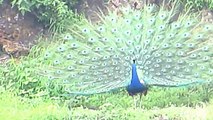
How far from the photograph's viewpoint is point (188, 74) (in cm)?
652

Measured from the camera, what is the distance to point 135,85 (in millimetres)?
6379

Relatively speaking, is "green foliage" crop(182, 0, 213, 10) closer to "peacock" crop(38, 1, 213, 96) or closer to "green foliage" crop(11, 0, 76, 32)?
"peacock" crop(38, 1, 213, 96)

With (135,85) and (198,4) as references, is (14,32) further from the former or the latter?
(198,4)

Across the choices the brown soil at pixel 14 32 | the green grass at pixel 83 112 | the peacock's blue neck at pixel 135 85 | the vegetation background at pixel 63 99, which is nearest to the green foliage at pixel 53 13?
the vegetation background at pixel 63 99

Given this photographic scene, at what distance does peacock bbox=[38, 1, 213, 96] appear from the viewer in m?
6.50

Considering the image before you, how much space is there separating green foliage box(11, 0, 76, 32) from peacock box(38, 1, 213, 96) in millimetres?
684

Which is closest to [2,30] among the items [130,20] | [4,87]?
[4,87]

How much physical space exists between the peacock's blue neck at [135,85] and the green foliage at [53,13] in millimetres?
1427

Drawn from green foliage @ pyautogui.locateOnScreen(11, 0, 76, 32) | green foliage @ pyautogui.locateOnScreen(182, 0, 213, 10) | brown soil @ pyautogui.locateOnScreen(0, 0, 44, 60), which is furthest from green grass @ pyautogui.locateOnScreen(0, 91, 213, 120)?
green foliage @ pyautogui.locateOnScreen(182, 0, 213, 10)

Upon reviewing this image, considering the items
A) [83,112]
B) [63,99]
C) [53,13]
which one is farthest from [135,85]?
[53,13]

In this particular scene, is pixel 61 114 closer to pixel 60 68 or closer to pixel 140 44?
pixel 60 68

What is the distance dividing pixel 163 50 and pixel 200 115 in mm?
868

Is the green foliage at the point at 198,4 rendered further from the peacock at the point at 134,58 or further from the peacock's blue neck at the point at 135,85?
the peacock's blue neck at the point at 135,85

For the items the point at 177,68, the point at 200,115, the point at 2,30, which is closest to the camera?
the point at 200,115
